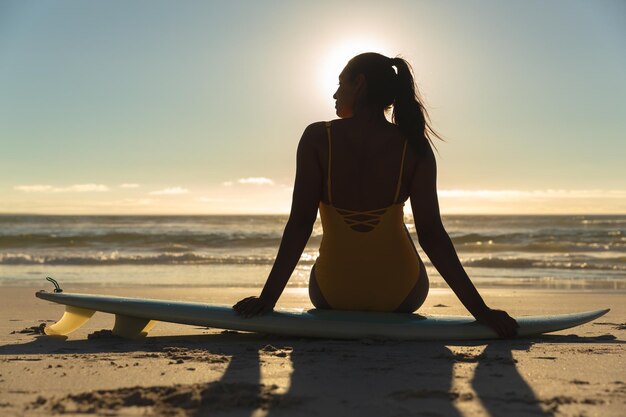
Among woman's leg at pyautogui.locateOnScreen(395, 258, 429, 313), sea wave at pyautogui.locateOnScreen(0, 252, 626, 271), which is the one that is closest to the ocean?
sea wave at pyautogui.locateOnScreen(0, 252, 626, 271)

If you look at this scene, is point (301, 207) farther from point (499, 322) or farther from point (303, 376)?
point (499, 322)

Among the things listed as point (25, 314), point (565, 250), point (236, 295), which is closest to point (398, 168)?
point (25, 314)

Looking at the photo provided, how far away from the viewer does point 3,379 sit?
246cm

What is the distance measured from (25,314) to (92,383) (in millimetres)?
3031

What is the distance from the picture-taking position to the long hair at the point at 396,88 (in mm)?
3252

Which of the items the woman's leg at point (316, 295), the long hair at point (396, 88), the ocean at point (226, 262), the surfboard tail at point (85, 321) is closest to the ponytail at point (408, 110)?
the long hair at point (396, 88)

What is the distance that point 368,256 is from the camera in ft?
10.7

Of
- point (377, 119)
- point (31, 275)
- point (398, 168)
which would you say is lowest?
point (31, 275)

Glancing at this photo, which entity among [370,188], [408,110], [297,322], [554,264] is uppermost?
[408,110]

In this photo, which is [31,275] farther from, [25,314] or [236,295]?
[25,314]

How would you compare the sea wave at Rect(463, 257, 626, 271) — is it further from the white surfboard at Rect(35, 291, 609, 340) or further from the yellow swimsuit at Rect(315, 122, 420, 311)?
the yellow swimsuit at Rect(315, 122, 420, 311)

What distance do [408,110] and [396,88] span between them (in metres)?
0.13

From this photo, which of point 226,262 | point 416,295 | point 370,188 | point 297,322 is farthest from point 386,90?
point 226,262

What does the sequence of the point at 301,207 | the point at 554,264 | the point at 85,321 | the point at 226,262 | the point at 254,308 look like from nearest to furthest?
the point at 301,207, the point at 254,308, the point at 85,321, the point at 554,264, the point at 226,262
